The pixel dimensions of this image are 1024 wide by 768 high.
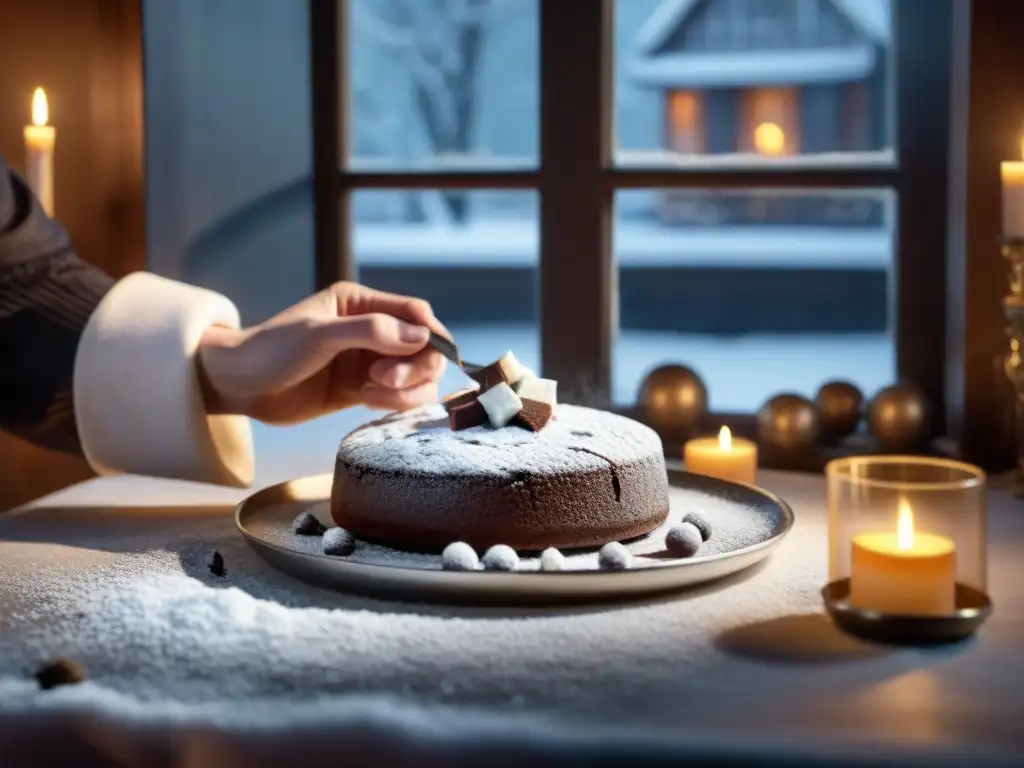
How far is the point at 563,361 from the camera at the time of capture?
6.59 ft

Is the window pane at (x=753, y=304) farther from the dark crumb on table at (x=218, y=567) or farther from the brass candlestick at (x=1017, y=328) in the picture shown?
the dark crumb on table at (x=218, y=567)

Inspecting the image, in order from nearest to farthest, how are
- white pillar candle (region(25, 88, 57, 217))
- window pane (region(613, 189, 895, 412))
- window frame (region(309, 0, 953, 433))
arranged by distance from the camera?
white pillar candle (region(25, 88, 57, 217)), window frame (region(309, 0, 953, 433)), window pane (region(613, 189, 895, 412))

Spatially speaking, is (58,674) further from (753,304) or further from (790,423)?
(753,304)

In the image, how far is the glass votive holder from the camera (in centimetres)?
90

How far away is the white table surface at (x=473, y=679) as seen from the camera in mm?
746

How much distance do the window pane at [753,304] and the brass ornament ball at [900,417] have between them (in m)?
2.15

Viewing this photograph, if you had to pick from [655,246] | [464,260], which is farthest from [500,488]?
[655,246]

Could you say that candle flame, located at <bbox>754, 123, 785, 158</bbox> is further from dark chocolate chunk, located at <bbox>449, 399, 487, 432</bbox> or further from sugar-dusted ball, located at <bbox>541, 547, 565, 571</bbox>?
sugar-dusted ball, located at <bbox>541, 547, 565, 571</bbox>

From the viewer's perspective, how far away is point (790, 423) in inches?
68.0

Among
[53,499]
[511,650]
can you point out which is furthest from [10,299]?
[511,650]

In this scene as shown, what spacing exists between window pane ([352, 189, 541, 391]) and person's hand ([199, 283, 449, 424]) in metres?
0.63

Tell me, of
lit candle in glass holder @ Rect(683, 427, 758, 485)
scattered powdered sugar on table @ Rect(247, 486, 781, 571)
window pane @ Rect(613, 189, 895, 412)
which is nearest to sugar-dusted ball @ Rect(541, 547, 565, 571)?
scattered powdered sugar on table @ Rect(247, 486, 781, 571)

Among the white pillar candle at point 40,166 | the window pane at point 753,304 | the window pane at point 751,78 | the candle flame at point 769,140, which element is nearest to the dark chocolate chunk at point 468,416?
the white pillar candle at point 40,166

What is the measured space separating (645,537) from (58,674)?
1.69 feet
